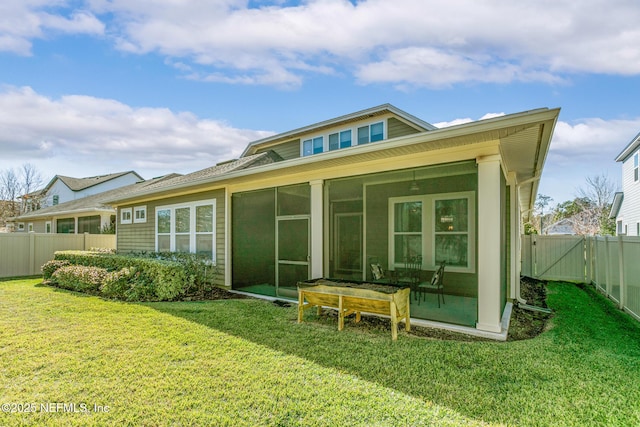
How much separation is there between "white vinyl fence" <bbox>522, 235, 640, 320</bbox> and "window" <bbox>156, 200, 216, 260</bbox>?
29.7ft

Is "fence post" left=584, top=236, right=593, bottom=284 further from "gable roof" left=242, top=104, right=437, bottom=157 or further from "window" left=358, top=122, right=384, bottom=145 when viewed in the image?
"window" left=358, top=122, right=384, bottom=145

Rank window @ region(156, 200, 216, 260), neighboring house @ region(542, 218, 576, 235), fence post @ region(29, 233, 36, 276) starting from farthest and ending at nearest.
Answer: neighboring house @ region(542, 218, 576, 235) → fence post @ region(29, 233, 36, 276) → window @ region(156, 200, 216, 260)

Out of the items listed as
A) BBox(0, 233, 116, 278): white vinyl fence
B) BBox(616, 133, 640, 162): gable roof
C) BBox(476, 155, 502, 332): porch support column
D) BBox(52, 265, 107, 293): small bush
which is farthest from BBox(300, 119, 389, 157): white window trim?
BBox(616, 133, 640, 162): gable roof

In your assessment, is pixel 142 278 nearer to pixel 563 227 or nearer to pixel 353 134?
pixel 353 134

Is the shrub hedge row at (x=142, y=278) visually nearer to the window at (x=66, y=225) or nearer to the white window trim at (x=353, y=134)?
the white window trim at (x=353, y=134)

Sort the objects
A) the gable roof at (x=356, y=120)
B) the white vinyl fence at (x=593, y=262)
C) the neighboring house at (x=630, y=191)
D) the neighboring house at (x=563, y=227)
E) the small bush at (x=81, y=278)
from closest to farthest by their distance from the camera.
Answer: the white vinyl fence at (x=593, y=262) → the small bush at (x=81, y=278) → the gable roof at (x=356, y=120) → the neighboring house at (x=630, y=191) → the neighboring house at (x=563, y=227)

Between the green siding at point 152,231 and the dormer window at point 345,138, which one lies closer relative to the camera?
the green siding at point 152,231

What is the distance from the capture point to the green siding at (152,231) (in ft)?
28.4

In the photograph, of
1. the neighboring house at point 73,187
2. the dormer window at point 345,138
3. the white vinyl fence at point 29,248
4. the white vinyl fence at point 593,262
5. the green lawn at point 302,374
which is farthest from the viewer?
the neighboring house at point 73,187

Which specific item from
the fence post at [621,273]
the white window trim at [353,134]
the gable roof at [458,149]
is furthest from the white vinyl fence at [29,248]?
the fence post at [621,273]

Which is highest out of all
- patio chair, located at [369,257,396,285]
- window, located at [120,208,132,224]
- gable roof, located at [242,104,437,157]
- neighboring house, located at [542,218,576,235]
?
gable roof, located at [242,104,437,157]

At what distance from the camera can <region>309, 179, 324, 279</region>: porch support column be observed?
6.60 m

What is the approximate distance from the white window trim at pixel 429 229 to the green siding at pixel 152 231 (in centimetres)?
432

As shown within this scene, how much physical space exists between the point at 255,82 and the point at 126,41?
13.2 feet
